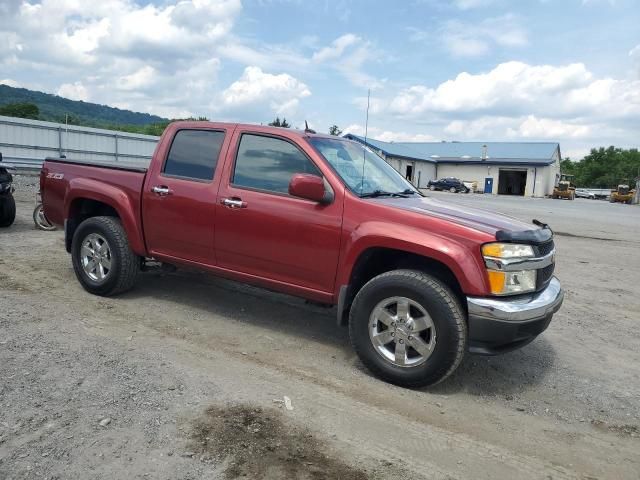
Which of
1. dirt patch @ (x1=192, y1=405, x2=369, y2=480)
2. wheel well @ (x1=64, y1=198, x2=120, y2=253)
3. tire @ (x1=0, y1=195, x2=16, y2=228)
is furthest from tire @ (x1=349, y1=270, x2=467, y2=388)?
tire @ (x1=0, y1=195, x2=16, y2=228)

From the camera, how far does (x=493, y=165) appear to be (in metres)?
58.5

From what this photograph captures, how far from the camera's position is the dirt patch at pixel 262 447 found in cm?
274

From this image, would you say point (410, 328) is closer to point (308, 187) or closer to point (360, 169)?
point (308, 187)

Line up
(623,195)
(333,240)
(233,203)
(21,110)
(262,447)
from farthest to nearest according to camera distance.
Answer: (21,110) → (623,195) → (233,203) → (333,240) → (262,447)

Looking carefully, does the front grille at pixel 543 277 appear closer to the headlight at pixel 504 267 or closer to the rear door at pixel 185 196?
the headlight at pixel 504 267

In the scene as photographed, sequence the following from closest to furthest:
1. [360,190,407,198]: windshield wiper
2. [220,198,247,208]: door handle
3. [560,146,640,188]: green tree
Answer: [360,190,407,198]: windshield wiper → [220,198,247,208]: door handle → [560,146,640,188]: green tree

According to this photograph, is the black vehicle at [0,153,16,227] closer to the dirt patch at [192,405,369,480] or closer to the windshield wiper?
the windshield wiper

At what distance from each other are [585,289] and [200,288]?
544cm

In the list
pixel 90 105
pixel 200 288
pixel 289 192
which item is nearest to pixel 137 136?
pixel 200 288

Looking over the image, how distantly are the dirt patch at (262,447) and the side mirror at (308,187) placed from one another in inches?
66.1

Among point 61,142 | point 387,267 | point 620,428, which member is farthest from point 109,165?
point 61,142

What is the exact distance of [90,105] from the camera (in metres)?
102

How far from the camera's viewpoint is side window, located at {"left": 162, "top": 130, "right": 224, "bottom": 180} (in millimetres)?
4988

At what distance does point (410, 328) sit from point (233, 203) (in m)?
1.95
